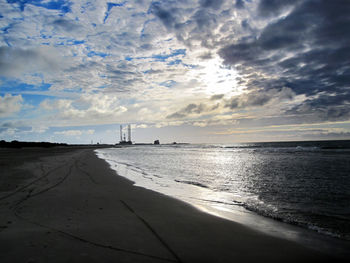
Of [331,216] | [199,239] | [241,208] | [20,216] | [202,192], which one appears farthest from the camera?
[202,192]

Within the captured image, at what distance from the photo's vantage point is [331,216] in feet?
25.5

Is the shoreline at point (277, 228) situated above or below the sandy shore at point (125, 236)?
below

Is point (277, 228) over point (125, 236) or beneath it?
beneath

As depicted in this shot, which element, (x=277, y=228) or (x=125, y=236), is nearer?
(x=125, y=236)

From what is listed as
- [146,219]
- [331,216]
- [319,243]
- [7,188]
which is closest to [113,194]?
[146,219]

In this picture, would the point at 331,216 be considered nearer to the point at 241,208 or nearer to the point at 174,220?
the point at 241,208

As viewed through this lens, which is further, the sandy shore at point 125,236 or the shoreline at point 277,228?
the shoreline at point 277,228

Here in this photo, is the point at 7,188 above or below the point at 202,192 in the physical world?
above

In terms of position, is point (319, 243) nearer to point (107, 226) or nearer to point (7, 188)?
point (107, 226)

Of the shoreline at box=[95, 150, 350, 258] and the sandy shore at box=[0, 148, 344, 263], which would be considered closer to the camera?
the sandy shore at box=[0, 148, 344, 263]

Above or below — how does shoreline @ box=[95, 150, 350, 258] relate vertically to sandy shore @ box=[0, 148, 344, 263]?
below

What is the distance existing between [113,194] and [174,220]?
478 cm

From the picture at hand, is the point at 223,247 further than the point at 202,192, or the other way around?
the point at 202,192

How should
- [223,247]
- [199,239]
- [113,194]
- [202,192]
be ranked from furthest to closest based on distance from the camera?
[202,192] < [113,194] < [199,239] < [223,247]
